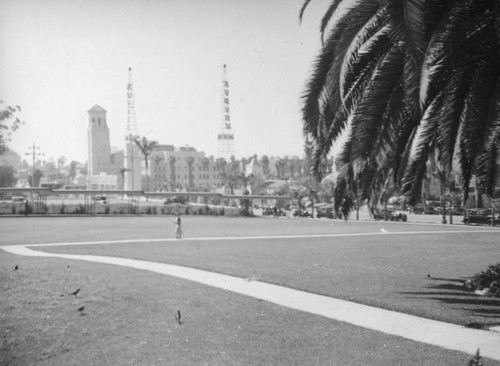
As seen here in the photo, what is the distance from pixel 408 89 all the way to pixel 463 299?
21.0 ft

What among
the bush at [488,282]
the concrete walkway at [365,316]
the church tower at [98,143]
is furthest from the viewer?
the church tower at [98,143]

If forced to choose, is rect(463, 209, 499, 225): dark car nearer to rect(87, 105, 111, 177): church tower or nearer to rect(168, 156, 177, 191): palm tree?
rect(87, 105, 111, 177): church tower

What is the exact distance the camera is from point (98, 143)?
13225cm

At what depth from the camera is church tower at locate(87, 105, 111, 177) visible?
391 ft

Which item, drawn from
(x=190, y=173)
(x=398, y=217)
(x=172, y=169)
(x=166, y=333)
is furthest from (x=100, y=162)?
(x=166, y=333)

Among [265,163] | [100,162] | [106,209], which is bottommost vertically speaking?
[106,209]

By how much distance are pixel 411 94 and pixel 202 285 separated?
8114mm

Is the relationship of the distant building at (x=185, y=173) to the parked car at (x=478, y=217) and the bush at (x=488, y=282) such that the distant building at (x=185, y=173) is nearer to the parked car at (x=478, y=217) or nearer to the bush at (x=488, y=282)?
the parked car at (x=478, y=217)

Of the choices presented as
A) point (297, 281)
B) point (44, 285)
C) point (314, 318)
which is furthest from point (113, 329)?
point (297, 281)

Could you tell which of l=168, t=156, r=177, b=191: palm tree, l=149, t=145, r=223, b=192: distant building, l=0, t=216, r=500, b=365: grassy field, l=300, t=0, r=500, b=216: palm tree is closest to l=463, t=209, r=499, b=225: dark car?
l=0, t=216, r=500, b=365: grassy field

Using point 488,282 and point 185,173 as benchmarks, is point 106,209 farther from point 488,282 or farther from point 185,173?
point 185,173

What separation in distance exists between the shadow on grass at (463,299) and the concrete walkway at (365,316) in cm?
71

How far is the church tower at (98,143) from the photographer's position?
119062mm

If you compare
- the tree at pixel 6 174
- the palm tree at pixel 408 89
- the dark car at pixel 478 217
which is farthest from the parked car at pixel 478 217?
the palm tree at pixel 408 89
